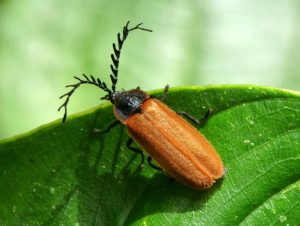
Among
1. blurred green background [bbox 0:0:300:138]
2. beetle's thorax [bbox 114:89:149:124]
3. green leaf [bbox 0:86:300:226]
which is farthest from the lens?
blurred green background [bbox 0:0:300:138]

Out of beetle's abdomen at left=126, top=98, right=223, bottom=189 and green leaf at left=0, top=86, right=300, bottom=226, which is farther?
beetle's abdomen at left=126, top=98, right=223, bottom=189

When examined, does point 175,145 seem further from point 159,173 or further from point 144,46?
point 144,46

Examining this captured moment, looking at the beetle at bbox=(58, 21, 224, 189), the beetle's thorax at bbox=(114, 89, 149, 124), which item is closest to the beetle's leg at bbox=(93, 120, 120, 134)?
the beetle at bbox=(58, 21, 224, 189)

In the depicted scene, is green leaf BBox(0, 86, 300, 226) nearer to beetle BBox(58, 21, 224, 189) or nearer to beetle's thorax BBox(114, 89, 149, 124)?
beetle BBox(58, 21, 224, 189)

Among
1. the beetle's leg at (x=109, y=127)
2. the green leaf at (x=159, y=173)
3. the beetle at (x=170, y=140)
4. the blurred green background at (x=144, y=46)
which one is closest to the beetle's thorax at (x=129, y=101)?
the beetle at (x=170, y=140)

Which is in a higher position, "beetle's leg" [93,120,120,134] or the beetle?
"beetle's leg" [93,120,120,134]

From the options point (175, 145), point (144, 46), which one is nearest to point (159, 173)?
point (175, 145)

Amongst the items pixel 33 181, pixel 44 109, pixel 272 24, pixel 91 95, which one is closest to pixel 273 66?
pixel 272 24

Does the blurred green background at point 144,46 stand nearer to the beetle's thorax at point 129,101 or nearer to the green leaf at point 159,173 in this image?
the beetle's thorax at point 129,101
